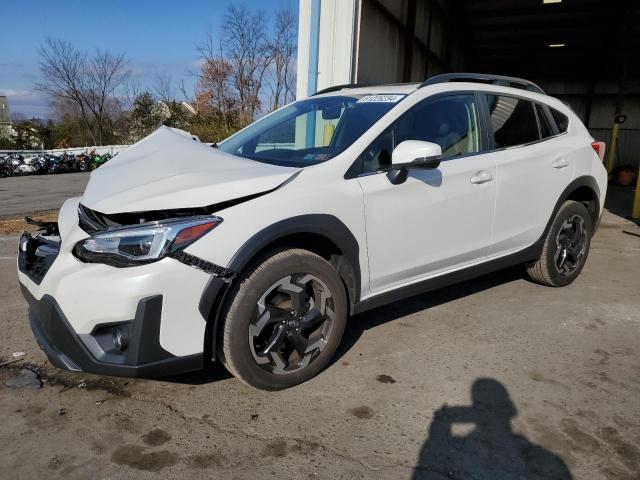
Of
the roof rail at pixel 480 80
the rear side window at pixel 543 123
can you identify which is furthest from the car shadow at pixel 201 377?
the rear side window at pixel 543 123

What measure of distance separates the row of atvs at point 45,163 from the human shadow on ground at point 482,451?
21.9 m

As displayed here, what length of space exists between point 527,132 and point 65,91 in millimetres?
45812

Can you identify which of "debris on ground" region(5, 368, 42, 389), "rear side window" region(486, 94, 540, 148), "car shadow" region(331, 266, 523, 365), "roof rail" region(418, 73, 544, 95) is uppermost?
"roof rail" region(418, 73, 544, 95)

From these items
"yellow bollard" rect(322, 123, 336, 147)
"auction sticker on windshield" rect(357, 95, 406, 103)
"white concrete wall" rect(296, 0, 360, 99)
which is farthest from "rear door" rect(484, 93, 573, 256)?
"white concrete wall" rect(296, 0, 360, 99)

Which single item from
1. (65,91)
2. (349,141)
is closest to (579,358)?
(349,141)

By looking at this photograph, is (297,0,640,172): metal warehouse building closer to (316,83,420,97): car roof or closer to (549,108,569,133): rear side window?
(316,83,420,97): car roof

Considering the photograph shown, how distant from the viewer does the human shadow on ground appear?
2115mm

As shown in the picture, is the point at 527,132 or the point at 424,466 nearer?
the point at 424,466

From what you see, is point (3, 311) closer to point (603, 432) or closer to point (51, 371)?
point (51, 371)

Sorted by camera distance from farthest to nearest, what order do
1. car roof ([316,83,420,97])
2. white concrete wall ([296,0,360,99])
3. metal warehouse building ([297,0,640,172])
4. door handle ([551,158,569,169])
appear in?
metal warehouse building ([297,0,640,172]) < white concrete wall ([296,0,360,99]) < door handle ([551,158,569,169]) < car roof ([316,83,420,97])

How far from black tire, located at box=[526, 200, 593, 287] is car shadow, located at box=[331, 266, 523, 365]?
41cm

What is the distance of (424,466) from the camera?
7.10ft

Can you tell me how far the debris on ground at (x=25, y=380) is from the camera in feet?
9.29

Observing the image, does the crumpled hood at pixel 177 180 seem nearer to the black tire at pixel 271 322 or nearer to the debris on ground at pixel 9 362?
the black tire at pixel 271 322
